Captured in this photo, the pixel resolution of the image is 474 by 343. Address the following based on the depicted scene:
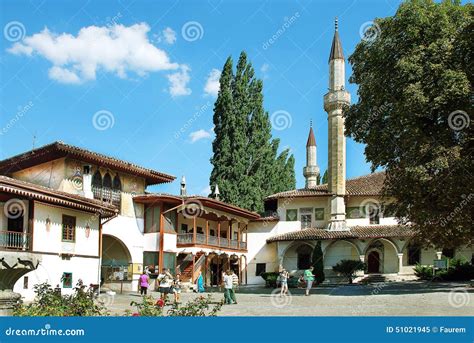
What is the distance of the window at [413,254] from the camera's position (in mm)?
37750

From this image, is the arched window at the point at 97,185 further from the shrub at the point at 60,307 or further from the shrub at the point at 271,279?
the shrub at the point at 60,307

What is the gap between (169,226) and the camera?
31.4 meters

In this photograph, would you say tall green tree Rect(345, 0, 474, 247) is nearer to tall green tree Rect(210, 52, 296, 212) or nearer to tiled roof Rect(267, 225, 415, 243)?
tiled roof Rect(267, 225, 415, 243)

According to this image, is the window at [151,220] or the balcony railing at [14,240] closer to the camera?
the balcony railing at [14,240]

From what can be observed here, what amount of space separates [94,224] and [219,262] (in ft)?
48.3

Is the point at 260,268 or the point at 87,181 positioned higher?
the point at 87,181

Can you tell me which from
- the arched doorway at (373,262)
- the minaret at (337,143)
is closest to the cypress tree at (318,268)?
the minaret at (337,143)

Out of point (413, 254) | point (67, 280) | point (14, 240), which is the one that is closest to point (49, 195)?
point (14, 240)

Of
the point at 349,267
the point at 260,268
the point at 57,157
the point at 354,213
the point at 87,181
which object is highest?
the point at 57,157

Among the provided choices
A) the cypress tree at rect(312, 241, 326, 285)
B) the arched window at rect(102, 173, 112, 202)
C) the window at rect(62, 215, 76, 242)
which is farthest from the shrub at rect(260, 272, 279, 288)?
the window at rect(62, 215, 76, 242)

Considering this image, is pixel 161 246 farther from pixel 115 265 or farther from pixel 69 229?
pixel 69 229

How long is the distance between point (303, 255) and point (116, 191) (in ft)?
53.0

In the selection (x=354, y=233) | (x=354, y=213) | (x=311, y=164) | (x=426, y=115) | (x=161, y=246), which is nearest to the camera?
(x=426, y=115)

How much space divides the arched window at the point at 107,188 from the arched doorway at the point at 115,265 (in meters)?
1.93
